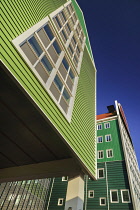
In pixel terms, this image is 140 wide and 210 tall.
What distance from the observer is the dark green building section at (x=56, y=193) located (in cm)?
1811

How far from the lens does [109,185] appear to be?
57.5 ft

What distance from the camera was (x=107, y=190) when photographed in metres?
17.2

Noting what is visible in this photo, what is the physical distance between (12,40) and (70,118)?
3.02m

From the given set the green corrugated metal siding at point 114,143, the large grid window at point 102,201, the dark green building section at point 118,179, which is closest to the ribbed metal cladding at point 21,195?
the large grid window at point 102,201

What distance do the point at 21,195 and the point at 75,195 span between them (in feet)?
32.0

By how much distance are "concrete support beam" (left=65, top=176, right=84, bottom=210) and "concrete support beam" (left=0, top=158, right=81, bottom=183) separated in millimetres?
276

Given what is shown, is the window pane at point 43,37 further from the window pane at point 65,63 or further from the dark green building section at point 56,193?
the dark green building section at point 56,193

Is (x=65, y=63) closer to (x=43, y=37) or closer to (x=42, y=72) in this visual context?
(x=43, y=37)

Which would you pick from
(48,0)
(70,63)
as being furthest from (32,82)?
(48,0)

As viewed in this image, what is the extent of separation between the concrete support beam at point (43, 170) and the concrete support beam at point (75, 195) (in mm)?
276

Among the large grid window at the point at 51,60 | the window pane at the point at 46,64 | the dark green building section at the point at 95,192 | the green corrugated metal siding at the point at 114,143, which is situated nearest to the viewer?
the large grid window at the point at 51,60

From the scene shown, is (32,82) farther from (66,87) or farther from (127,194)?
(127,194)

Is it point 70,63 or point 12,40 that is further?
point 70,63

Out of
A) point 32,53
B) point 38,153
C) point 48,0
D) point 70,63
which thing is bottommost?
point 38,153
